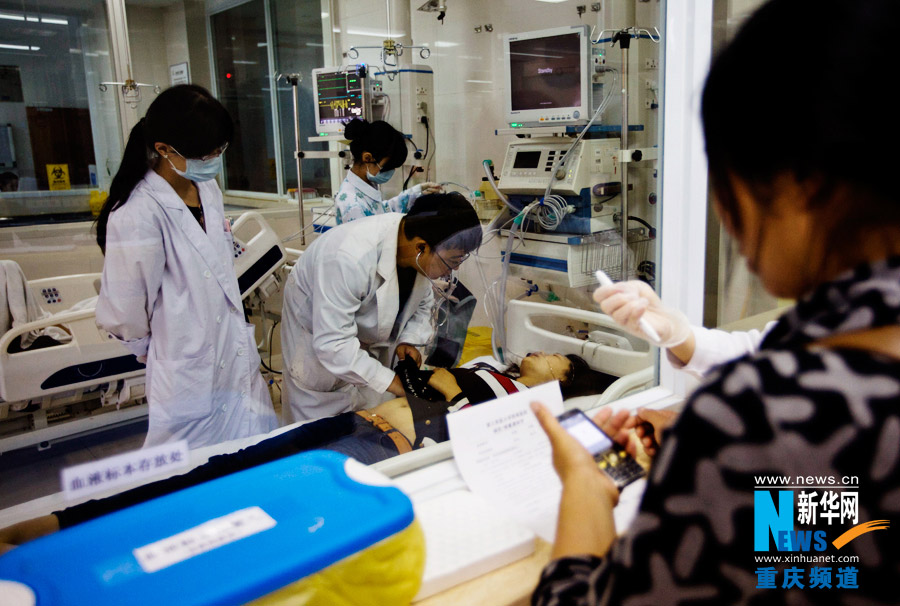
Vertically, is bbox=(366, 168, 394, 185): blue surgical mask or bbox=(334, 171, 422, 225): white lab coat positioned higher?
bbox=(366, 168, 394, 185): blue surgical mask

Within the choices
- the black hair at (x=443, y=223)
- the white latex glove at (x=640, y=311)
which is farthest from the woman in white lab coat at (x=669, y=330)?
the black hair at (x=443, y=223)

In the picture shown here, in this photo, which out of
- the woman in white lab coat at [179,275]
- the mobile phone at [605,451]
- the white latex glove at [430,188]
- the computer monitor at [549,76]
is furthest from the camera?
the computer monitor at [549,76]

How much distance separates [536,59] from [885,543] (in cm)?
290

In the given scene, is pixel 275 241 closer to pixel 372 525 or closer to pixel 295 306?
pixel 295 306

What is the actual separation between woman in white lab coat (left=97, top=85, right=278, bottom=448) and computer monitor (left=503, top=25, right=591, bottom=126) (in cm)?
172

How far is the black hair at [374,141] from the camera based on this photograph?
2.21m

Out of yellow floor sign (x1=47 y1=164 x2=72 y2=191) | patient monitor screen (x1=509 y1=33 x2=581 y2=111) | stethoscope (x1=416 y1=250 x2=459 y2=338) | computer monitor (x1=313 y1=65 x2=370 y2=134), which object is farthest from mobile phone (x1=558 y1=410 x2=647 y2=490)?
patient monitor screen (x1=509 y1=33 x2=581 y2=111)

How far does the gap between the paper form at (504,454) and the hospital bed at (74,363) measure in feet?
3.75

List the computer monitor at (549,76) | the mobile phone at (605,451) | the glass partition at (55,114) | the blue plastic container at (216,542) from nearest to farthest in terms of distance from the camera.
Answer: the blue plastic container at (216,542) < the mobile phone at (605,451) < the glass partition at (55,114) < the computer monitor at (549,76)

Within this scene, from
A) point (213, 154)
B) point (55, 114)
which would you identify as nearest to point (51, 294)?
point (55, 114)

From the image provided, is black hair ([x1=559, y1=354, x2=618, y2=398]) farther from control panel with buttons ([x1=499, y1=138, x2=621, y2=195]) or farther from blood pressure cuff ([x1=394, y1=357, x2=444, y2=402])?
control panel with buttons ([x1=499, y1=138, x2=621, y2=195])

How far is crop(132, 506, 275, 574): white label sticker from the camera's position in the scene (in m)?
0.82

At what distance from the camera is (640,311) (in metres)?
1.06

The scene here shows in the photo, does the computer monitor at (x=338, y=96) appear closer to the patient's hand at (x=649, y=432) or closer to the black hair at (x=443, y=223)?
the black hair at (x=443, y=223)
